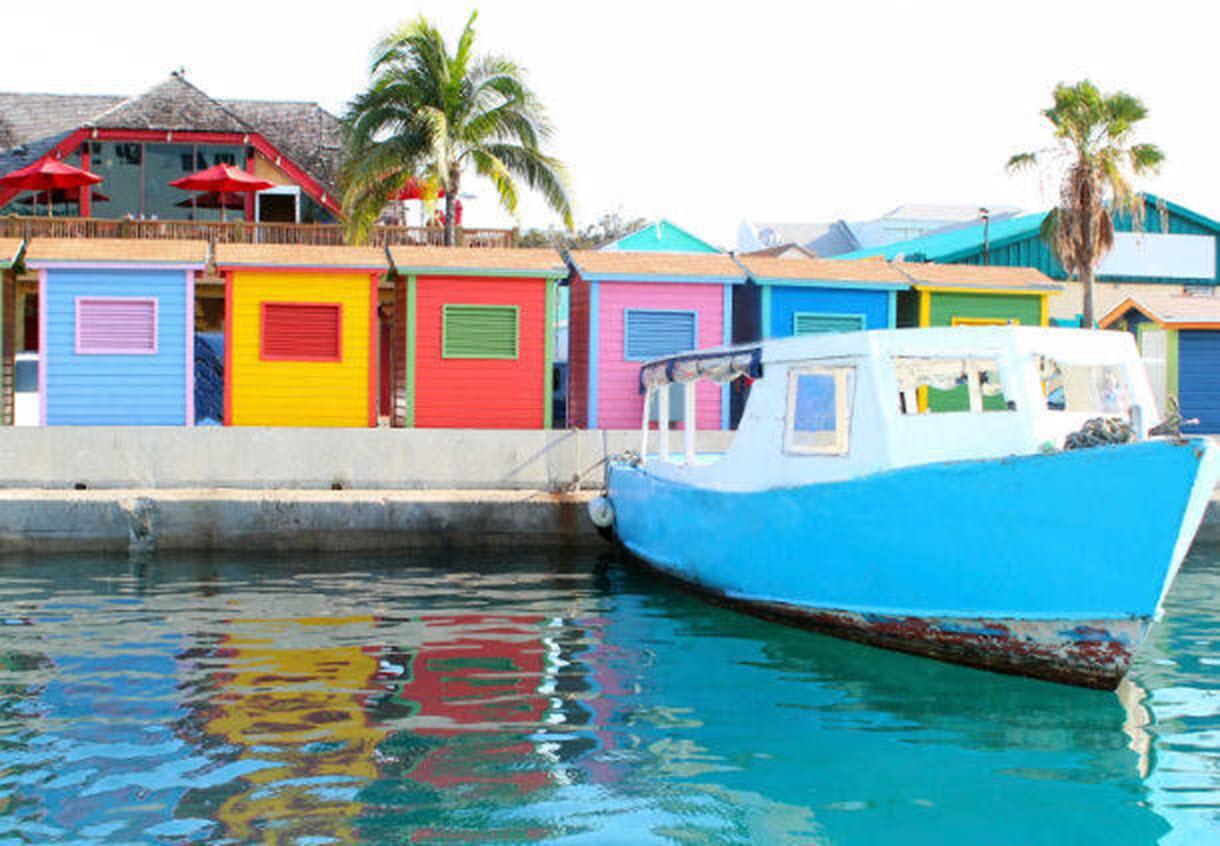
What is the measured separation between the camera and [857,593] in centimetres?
1072

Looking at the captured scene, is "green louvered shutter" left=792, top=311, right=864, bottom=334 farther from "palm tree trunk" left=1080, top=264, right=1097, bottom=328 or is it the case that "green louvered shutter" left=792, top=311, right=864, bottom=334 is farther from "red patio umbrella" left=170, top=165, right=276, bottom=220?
"red patio umbrella" left=170, top=165, right=276, bottom=220

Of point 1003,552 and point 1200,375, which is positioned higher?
point 1200,375

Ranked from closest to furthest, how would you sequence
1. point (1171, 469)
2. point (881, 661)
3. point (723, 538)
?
point (1171, 469) → point (881, 661) → point (723, 538)

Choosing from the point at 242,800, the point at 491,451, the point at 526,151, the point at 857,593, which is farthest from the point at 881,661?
the point at 526,151

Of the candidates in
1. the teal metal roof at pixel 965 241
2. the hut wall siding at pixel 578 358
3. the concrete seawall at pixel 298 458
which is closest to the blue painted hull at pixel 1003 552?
the concrete seawall at pixel 298 458

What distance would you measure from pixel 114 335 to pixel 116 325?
0.14 meters

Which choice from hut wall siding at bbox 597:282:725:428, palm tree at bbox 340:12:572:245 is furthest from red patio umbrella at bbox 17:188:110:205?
hut wall siding at bbox 597:282:725:428

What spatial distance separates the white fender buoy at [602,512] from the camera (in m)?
16.4

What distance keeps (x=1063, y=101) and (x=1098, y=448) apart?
63.9ft

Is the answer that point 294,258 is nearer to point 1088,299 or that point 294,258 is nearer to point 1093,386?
point 1093,386

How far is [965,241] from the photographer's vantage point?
38312 millimetres

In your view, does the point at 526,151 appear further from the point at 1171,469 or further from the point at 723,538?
the point at 1171,469

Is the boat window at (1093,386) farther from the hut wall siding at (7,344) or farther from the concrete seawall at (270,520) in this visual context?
the hut wall siding at (7,344)

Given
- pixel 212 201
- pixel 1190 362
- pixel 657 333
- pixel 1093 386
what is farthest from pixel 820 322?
pixel 212 201
